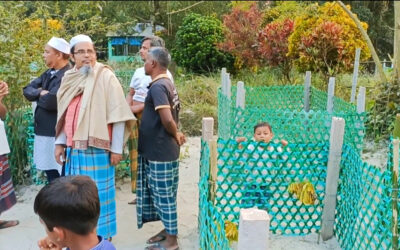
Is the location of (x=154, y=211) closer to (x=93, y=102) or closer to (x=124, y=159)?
(x=93, y=102)

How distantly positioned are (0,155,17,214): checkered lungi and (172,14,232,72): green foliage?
8.99 metres

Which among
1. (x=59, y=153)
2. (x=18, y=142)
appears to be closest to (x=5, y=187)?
(x=59, y=153)

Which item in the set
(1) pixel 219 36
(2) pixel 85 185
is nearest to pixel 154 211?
(2) pixel 85 185

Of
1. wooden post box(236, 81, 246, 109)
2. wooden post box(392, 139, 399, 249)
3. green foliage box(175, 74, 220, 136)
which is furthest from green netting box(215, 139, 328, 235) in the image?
green foliage box(175, 74, 220, 136)

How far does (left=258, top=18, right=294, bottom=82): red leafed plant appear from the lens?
30.8ft

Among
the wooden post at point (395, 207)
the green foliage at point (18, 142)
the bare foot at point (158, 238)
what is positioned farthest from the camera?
the green foliage at point (18, 142)

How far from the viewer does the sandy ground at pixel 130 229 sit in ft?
11.8

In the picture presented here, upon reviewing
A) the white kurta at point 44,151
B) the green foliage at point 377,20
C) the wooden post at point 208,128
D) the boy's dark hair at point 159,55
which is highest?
the green foliage at point 377,20

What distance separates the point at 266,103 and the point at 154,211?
3.81 metres

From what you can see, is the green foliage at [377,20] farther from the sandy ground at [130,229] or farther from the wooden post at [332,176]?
the wooden post at [332,176]

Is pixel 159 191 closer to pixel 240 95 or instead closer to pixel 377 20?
pixel 240 95

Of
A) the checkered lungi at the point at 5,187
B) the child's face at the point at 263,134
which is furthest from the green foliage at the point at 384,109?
the checkered lungi at the point at 5,187

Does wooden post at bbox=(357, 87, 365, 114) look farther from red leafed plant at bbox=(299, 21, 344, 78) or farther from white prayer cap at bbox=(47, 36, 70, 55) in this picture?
red leafed plant at bbox=(299, 21, 344, 78)

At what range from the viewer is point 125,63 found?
30.5 feet
